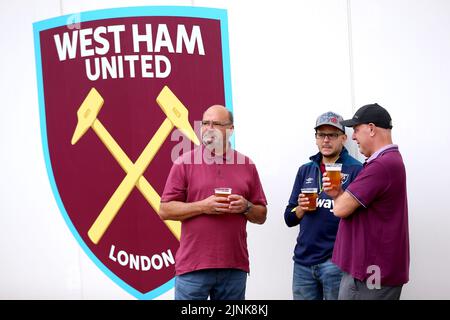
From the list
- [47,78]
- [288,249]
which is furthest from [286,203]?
[47,78]

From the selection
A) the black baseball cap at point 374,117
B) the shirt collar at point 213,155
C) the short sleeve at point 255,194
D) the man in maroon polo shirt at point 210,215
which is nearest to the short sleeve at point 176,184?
the man in maroon polo shirt at point 210,215

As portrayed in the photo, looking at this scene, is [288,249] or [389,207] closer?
[389,207]

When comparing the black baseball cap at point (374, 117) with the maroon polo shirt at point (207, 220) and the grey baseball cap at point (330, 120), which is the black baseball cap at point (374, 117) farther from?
the maroon polo shirt at point (207, 220)

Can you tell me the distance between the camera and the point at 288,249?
355 centimetres

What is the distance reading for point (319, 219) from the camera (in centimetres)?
312

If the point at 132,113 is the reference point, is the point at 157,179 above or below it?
below

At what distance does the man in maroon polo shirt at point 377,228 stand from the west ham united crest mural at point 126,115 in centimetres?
130

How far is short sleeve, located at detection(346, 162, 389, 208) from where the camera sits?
2457 mm

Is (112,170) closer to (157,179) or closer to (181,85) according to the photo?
(157,179)

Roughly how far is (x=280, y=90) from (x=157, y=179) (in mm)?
917

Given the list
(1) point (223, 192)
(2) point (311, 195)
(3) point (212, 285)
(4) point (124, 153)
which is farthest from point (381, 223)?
(4) point (124, 153)

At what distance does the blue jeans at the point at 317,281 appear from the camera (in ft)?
9.98

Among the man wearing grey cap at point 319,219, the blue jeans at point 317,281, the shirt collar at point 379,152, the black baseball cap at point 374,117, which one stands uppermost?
the black baseball cap at point 374,117

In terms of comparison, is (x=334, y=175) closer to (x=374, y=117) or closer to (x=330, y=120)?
(x=374, y=117)
